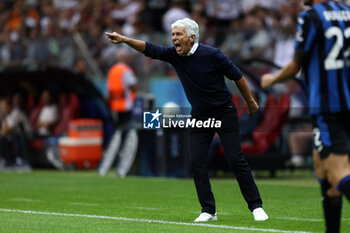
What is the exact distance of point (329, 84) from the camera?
634 centimetres

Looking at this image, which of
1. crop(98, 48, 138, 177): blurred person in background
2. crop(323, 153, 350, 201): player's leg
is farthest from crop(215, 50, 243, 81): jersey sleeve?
crop(98, 48, 138, 177): blurred person in background

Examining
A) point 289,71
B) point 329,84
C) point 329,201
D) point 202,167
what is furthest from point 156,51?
point 329,201

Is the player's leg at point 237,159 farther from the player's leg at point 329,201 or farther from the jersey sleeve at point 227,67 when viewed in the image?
the player's leg at point 329,201

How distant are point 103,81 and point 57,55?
147cm

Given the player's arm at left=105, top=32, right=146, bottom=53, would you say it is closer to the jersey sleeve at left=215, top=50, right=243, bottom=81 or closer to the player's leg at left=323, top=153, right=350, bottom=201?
the jersey sleeve at left=215, top=50, right=243, bottom=81

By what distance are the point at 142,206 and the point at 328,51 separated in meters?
5.05

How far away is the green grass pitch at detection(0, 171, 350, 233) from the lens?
331 inches

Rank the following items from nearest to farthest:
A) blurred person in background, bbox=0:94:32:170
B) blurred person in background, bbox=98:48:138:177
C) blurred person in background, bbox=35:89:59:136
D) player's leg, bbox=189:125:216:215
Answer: player's leg, bbox=189:125:216:215 → blurred person in background, bbox=98:48:138:177 → blurred person in background, bbox=0:94:32:170 → blurred person in background, bbox=35:89:59:136

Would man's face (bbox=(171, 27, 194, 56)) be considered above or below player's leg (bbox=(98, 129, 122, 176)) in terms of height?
above

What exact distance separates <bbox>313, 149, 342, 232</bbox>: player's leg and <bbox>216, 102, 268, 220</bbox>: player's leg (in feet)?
7.64

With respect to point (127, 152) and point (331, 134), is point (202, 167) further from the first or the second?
point (127, 152)

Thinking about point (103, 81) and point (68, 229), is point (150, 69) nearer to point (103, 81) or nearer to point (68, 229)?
point (103, 81)

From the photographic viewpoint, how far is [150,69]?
1914 cm

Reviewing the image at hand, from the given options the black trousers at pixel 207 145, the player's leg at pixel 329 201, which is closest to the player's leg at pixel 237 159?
the black trousers at pixel 207 145
